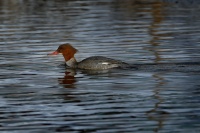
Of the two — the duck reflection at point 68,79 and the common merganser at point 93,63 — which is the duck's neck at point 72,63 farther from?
the duck reflection at point 68,79

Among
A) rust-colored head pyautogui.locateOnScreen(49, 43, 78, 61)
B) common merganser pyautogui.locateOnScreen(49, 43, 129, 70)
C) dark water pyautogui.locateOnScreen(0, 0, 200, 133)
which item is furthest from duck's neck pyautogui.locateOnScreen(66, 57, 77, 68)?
dark water pyautogui.locateOnScreen(0, 0, 200, 133)

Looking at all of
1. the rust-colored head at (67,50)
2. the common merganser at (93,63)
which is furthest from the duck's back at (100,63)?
the rust-colored head at (67,50)

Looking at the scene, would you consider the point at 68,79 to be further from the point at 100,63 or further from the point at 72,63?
the point at 72,63

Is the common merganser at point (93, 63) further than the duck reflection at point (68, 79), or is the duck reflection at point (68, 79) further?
the common merganser at point (93, 63)

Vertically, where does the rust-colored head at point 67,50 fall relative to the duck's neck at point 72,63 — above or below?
above

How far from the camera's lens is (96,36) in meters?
25.3

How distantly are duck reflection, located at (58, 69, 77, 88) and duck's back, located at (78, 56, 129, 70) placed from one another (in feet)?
1.12

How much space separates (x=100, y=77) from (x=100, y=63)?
130 cm

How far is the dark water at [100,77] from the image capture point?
12.9 meters

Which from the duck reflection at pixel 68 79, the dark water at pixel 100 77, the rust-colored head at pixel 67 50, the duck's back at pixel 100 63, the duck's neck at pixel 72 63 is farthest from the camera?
the rust-colored head at pixel 67 50

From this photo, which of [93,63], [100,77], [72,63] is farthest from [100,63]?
[100,77]

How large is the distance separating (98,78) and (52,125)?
542cm

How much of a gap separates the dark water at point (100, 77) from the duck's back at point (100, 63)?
0.34 metres

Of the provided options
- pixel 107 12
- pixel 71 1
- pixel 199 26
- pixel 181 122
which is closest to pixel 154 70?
pixel 181 122
